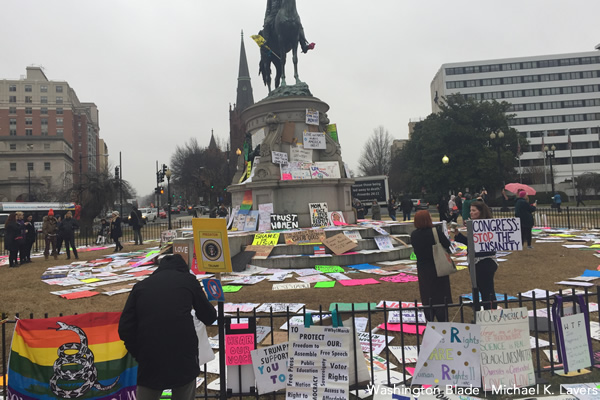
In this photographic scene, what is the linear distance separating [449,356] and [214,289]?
2.36m

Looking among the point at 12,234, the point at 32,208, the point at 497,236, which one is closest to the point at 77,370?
the point at 497,236

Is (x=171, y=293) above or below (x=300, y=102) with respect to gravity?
below

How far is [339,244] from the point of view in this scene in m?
10.5

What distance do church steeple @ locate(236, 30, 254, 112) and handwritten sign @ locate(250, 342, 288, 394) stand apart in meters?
105

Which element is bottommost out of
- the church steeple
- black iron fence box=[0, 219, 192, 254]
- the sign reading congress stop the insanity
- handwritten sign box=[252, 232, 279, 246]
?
black iron fence box=[0, 219, 192, 254]

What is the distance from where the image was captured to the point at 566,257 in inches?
417

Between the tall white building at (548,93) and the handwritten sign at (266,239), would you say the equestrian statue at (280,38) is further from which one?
the tall white building at (548,93)

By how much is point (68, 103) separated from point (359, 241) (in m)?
94.0

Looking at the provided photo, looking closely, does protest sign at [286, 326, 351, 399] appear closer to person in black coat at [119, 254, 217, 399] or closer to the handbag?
person in black coat at [119, 254, 217, 399]

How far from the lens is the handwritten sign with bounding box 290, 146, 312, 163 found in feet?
43.6

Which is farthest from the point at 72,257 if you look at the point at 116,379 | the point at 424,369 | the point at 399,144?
the point at 399,144

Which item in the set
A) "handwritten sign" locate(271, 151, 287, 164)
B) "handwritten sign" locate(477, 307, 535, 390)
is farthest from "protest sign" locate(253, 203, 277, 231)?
"handwritten sign" locate(477, 307, 535, 390)

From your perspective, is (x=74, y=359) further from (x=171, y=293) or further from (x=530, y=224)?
(x=530, y=224)

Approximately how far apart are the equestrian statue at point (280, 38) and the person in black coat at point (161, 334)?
1317 cm
